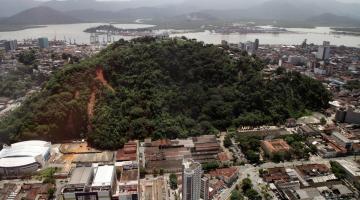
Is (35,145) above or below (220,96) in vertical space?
below

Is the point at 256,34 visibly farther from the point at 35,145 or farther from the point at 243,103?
the point at 35,145

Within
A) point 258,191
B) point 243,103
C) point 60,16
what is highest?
point 60,16

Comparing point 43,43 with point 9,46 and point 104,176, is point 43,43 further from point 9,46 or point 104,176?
point 104,176

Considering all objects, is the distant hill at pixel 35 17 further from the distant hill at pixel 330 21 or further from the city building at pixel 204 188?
the city building at pixel 204 188

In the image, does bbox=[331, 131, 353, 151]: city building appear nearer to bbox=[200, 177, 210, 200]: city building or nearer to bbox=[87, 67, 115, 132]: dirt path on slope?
bbox=[200, 177, 210, 200]: city building

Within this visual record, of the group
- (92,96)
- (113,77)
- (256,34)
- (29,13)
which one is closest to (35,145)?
(92,96)

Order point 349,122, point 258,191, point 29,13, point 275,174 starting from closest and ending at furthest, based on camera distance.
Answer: point 258,191, point 275,174, point 349,122, point 29,13

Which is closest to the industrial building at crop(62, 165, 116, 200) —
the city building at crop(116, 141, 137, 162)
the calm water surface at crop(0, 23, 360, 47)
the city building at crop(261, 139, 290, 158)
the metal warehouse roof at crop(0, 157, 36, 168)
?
the city building at crop(116, 141, 137, 162)
